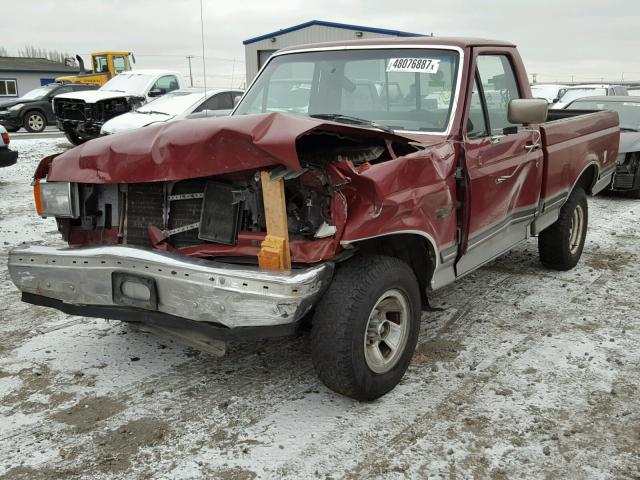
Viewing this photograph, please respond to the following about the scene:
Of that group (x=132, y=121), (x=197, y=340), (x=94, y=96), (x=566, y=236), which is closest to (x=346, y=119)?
(x=197, y=340)

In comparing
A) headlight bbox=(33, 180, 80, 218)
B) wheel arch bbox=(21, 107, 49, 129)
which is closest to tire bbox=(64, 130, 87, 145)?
wheel arch bbox=(21, 107, 49, 129)

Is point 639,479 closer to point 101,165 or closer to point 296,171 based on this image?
point 296,171

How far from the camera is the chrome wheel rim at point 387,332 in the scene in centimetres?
327

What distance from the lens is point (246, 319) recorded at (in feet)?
9.38

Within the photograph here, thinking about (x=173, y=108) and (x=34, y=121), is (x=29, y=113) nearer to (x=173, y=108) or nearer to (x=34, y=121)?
(x=34, y=121)

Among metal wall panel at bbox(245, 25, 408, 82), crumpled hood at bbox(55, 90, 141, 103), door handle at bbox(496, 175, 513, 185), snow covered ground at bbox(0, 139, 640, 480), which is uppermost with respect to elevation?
metal wall panel at bbox(245, 25, 408, 82)

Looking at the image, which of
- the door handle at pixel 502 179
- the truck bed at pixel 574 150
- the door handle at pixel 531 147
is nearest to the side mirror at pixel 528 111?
the door handle at pixel 502 179

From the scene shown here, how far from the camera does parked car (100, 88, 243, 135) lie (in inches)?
472

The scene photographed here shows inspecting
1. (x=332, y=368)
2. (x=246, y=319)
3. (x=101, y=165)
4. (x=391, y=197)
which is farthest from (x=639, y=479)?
(x=101, y=165)

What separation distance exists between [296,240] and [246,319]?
1.63ft

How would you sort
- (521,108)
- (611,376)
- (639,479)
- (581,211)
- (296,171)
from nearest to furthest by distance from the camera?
(639,479), (296,171), (611,376), (521,108), (581,211)

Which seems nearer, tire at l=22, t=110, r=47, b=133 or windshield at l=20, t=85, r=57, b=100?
tire at l=22, t=110, r=47, b=133

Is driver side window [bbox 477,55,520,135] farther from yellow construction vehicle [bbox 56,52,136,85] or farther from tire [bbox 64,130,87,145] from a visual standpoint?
yellow construction vehicle [bbox 56,52,136,85]

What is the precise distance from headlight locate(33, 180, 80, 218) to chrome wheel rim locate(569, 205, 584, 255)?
4.59 m
